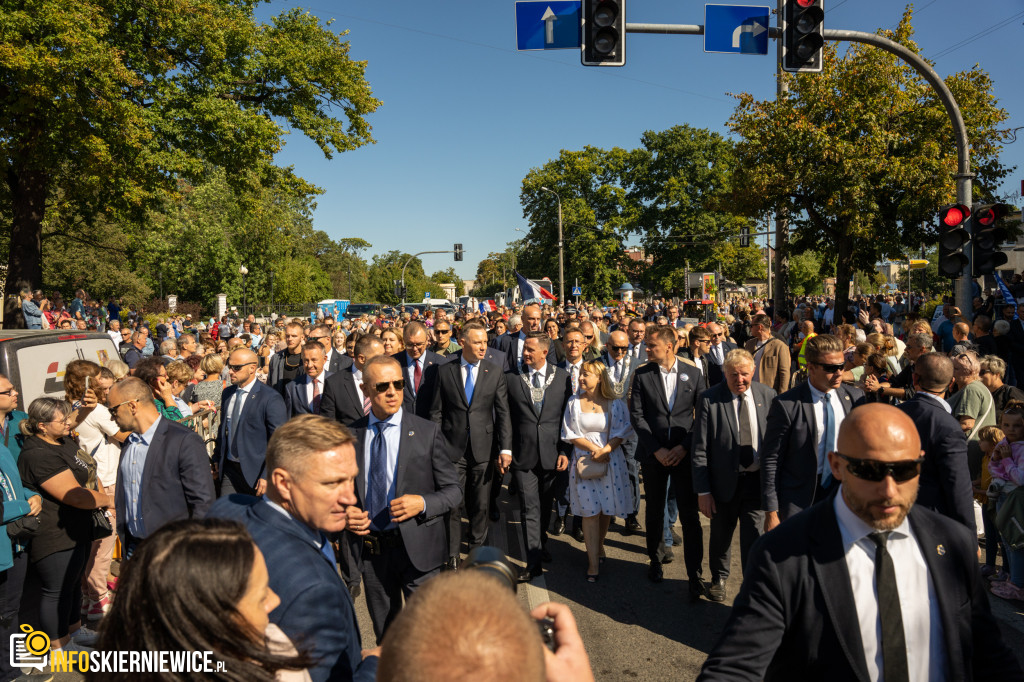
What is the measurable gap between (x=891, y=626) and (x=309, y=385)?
19.7ft

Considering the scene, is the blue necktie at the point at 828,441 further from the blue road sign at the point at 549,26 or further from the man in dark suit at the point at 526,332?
the blue road sign at the point at 549,26

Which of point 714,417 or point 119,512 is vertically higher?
point 714,417

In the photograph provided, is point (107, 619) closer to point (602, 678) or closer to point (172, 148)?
point (602, 678)

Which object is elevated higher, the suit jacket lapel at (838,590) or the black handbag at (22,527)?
the suit jacket lapel at (838,590)

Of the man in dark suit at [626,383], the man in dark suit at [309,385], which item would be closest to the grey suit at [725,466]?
the man in dark suit at [626,383]

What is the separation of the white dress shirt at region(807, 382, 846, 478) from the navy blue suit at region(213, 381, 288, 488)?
411 cm

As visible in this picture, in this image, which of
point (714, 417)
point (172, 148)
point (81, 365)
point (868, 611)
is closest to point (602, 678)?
point (714, 417)

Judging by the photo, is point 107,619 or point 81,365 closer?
point 107,619

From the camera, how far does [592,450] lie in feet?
19.3

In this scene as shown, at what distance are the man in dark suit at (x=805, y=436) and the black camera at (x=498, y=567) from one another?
3.51m

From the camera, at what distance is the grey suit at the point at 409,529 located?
151 inches

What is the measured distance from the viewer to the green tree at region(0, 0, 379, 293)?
15.5 meters

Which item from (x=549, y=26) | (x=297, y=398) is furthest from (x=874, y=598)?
(x=549, y=26)

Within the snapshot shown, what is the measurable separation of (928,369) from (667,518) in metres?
2.99
